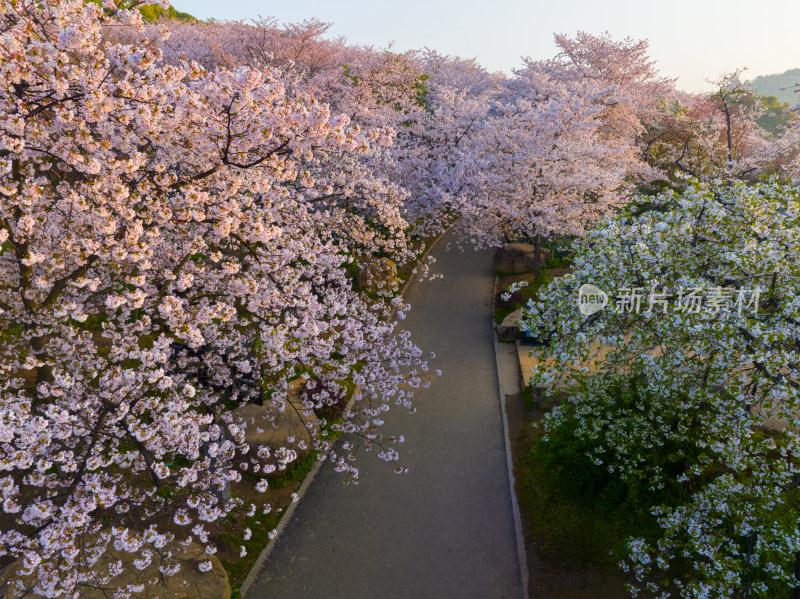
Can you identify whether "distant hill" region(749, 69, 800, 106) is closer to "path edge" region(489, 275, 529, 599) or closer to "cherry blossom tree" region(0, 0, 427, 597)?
"path edge" region(489, 275, 529, 599)

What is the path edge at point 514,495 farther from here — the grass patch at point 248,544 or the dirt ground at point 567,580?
the grass patch at point 248,544

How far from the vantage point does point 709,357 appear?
21.1 ft

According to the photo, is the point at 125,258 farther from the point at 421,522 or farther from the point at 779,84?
the point at 779,84

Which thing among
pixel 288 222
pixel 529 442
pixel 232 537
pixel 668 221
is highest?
pixel 668 221

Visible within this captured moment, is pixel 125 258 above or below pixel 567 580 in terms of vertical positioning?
above

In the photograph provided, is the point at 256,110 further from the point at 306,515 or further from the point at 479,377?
the point at 479,377

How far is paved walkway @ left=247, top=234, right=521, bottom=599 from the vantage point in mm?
8367

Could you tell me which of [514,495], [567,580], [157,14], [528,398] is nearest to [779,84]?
[157,14]

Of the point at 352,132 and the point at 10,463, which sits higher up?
the point at 352,132

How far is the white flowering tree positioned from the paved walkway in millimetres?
2830

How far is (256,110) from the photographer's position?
6.48 meters

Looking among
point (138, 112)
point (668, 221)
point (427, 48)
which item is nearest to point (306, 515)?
point (138, 112)

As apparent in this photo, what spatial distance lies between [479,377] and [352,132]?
33.4 ft

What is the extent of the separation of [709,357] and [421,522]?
260 inches
